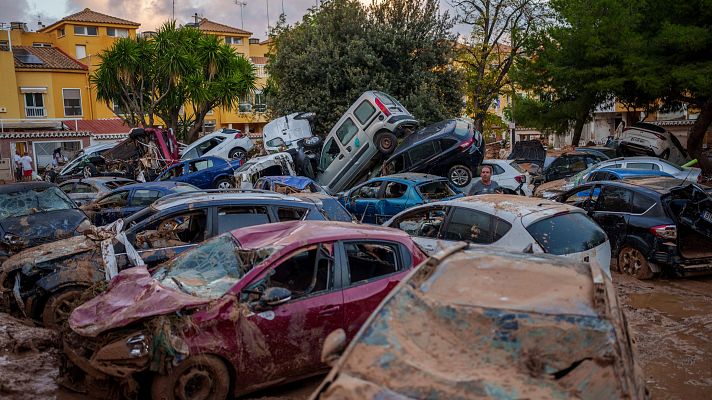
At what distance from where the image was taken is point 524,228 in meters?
7.25

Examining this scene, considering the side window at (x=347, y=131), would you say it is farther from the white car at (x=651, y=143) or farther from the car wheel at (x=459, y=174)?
the white car at (x=651, y=143)

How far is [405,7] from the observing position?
24.2 metres

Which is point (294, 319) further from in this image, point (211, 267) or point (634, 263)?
point (634, 263)

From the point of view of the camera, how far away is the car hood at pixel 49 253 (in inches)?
291

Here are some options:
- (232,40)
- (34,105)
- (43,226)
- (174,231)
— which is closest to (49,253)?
(174,231)

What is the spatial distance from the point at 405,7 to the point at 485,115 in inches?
400

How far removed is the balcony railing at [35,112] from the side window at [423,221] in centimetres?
4097

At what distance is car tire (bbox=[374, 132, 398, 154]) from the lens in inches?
685

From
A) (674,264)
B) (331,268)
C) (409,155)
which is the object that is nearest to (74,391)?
(331,268)

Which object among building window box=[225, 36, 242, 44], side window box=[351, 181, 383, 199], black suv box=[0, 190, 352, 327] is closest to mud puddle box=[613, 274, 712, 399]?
black suv box=[0, 190, 352, 327]

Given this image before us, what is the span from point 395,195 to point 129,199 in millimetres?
5541

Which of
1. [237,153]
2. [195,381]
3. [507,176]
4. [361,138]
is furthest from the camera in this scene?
[237,153]

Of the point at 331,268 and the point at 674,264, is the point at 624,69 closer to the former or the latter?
the point at 674,264

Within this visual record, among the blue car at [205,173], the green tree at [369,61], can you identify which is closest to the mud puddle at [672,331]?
the blue car at [205,173]
